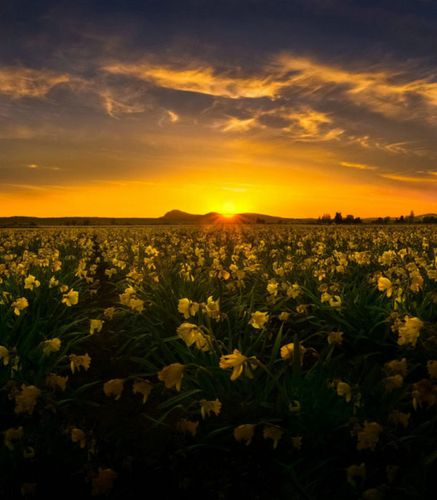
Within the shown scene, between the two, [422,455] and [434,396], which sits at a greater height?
[434,396]

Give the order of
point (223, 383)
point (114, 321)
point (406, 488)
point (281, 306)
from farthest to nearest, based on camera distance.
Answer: point (114, 321) < point (281, 306) < point (223, 383) < point (406, 488)

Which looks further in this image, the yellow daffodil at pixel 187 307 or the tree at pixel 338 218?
the tree at pixel 338 218

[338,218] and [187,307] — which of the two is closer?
[187,307]

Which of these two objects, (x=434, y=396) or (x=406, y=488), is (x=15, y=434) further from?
(x=434, y=396)

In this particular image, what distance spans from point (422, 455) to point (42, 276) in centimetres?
695

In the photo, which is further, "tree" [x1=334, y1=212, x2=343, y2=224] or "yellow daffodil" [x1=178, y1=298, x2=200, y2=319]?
"tree" [x1=334, y1=212, x2=343, y2=224]

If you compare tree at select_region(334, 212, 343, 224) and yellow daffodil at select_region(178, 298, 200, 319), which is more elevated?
tree at select_region(334, 212, 343, 224)

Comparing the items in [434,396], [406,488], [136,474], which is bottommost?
[136,474]

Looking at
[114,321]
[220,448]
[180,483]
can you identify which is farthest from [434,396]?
[114,321]

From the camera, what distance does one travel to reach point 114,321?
25.1ft

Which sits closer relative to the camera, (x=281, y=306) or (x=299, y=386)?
(x=299, y=386)

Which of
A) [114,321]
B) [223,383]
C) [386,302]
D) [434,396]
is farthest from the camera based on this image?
[114,321]

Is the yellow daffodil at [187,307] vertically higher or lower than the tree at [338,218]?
lower

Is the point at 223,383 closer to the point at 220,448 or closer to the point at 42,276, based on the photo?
the point at 220,448
